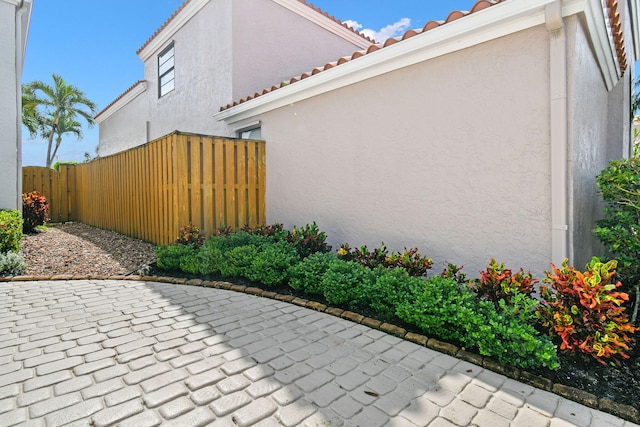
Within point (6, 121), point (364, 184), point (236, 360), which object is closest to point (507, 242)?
point (364, 184)

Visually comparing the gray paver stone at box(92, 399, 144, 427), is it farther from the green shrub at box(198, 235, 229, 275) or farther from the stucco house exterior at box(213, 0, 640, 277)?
the stucco house exterior at box(213, 0, 640, 277)

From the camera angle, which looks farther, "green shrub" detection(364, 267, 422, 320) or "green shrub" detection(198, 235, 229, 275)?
"green shrub" detection(198, 235, 229, 275)

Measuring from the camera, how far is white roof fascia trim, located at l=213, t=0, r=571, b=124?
3.87m

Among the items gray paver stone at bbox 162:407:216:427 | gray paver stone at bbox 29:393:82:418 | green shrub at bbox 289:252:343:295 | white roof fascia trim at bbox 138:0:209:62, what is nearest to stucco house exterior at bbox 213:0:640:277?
green shrub at bbox 289:252:343:295

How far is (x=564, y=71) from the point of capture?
12.2 feet

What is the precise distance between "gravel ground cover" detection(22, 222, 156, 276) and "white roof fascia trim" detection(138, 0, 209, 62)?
7.03 metres

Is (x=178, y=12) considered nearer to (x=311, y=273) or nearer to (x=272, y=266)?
(x=272, y=266)

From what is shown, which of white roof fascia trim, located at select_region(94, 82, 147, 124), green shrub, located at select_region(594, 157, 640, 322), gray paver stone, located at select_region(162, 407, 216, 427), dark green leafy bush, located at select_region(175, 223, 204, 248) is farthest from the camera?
white roof fascia trim, located at select_region(94, 82, 147, 124)

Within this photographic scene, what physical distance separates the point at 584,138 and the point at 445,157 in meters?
1.67

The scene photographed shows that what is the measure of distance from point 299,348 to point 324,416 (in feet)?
3.29

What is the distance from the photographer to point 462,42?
4445 mm

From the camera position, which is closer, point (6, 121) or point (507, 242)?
point (507, 242)

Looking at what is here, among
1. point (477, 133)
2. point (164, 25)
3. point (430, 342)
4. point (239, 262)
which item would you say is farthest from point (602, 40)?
point (164, 25)

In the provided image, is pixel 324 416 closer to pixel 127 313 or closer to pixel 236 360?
pixel 236 360
